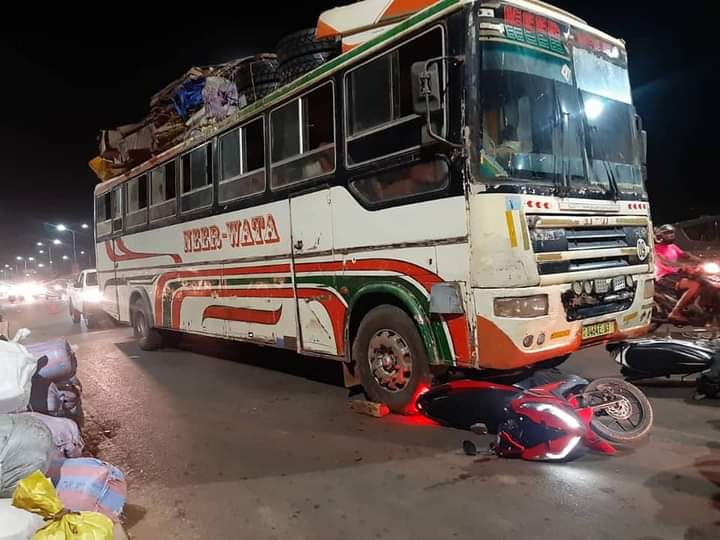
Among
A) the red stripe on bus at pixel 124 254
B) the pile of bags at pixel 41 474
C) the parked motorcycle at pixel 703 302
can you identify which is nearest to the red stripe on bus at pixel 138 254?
the red stripe on bus at pixel 124 254

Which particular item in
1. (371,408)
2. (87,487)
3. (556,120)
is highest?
(556,120)

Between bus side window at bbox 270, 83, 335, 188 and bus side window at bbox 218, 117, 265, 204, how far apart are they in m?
0.32

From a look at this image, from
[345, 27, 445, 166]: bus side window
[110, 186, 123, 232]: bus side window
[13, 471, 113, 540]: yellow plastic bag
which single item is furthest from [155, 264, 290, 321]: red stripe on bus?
[13, 471, 113, 540]: yellow plastic bag

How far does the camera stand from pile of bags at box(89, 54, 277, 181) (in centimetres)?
845

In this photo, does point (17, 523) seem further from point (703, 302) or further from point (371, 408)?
point (703, 302)

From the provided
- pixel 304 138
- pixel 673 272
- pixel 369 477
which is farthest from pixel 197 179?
pixel 673 272

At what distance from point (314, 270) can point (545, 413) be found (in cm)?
294

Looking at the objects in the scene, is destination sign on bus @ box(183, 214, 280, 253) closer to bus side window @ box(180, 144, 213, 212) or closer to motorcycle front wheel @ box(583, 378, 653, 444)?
bus side window @ box(180, 144, 213, 212)

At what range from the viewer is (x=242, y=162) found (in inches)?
287

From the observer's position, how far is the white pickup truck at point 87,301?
1669 centimetres

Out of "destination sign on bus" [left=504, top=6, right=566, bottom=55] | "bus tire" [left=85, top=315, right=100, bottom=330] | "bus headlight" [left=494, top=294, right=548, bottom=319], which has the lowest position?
"bus tire" [left=85, top=315, right=100, bottom=330]

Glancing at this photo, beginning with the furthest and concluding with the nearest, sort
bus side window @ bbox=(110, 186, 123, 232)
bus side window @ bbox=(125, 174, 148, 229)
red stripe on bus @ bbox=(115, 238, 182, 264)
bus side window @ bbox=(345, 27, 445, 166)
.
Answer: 1. bus side window @ bbox=(110, 186, 123, 232)
2. bus side window @ bbox=(125, 174, 148, 229)
3. red stripe on bus @ bbox=(115, 238, 182, 264)
4. bus side window @ bbox=(345, 27, 445, 166)

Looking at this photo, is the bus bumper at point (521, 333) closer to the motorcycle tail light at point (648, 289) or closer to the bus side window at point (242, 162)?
the motorcycle tail light at point (648, 289)

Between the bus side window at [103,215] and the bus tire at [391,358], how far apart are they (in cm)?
850
